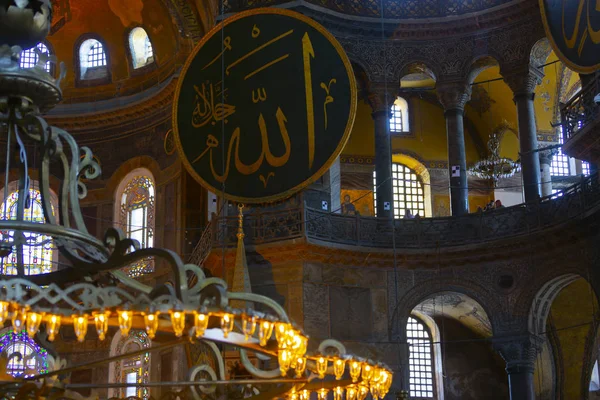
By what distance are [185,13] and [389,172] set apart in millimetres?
4911

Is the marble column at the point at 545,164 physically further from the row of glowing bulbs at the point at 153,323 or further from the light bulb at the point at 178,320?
the light bulb at the point at 178,320

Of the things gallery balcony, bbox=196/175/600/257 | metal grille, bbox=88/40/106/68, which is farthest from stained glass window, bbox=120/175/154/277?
gallery balcony, bbox=196/175/600/257

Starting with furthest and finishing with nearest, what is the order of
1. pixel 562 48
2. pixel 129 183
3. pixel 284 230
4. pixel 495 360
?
pixel 129 183 → pixel 495 360 → pixel 284 230 → pixel 562 48

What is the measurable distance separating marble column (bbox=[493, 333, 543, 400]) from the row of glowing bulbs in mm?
9324

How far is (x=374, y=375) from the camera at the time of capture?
27.2 feet

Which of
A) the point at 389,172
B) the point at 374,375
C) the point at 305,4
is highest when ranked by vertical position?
the point at 305,4

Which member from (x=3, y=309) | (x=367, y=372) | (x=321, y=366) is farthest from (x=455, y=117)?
(x=3, y=309)

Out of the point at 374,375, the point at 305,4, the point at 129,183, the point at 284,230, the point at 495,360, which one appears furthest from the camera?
the point at 129,183

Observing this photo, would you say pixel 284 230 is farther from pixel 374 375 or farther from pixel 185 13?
pixel 374 375

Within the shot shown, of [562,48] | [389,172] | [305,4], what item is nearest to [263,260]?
[389,172]

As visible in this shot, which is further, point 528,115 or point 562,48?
point 528,115

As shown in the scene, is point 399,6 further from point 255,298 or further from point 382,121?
point 255,298

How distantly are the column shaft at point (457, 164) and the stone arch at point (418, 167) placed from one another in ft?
9.67

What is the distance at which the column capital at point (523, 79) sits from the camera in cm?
1706
